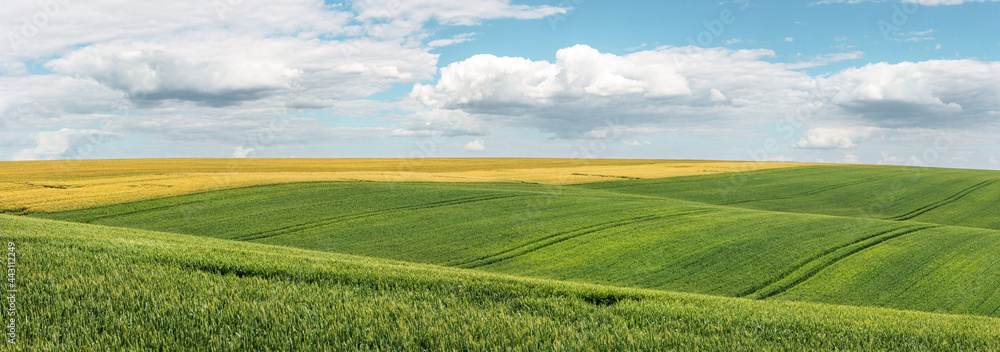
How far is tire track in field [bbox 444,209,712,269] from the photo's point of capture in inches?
890

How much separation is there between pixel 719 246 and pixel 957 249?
10646 mm

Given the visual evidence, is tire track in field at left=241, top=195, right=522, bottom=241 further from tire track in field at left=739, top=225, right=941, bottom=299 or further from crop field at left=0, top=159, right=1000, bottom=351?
tire track in field at left=739, top=225, right=941, bottom=299

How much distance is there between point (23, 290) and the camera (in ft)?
22.8

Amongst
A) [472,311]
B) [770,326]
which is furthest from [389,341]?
[770,326]

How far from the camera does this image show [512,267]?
21844 mm

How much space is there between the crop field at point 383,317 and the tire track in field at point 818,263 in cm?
1035

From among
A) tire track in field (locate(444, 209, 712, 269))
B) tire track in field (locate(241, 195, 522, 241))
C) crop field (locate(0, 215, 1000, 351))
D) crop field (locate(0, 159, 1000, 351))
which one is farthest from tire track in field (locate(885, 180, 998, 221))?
crop field (locate(0, 215, 1000, 351))

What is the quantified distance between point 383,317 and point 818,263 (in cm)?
2104

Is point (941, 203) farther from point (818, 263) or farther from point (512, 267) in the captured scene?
point (512, 267)

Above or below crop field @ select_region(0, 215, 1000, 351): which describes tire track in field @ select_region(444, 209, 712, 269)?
below

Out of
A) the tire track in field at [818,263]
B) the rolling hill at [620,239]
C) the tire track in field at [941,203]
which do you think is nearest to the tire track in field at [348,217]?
the rolling hill at [620,239]

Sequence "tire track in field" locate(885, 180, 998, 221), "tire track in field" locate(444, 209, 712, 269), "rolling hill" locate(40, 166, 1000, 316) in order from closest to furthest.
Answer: "rolling hill" locate(40, 166, 1000, 316), "tire track in field" locate(444, 209, 712, 269), "tire track in field" locate(885, 180, 998, 221)

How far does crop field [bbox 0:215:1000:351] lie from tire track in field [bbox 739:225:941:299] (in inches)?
407

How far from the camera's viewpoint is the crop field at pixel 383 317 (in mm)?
5574
